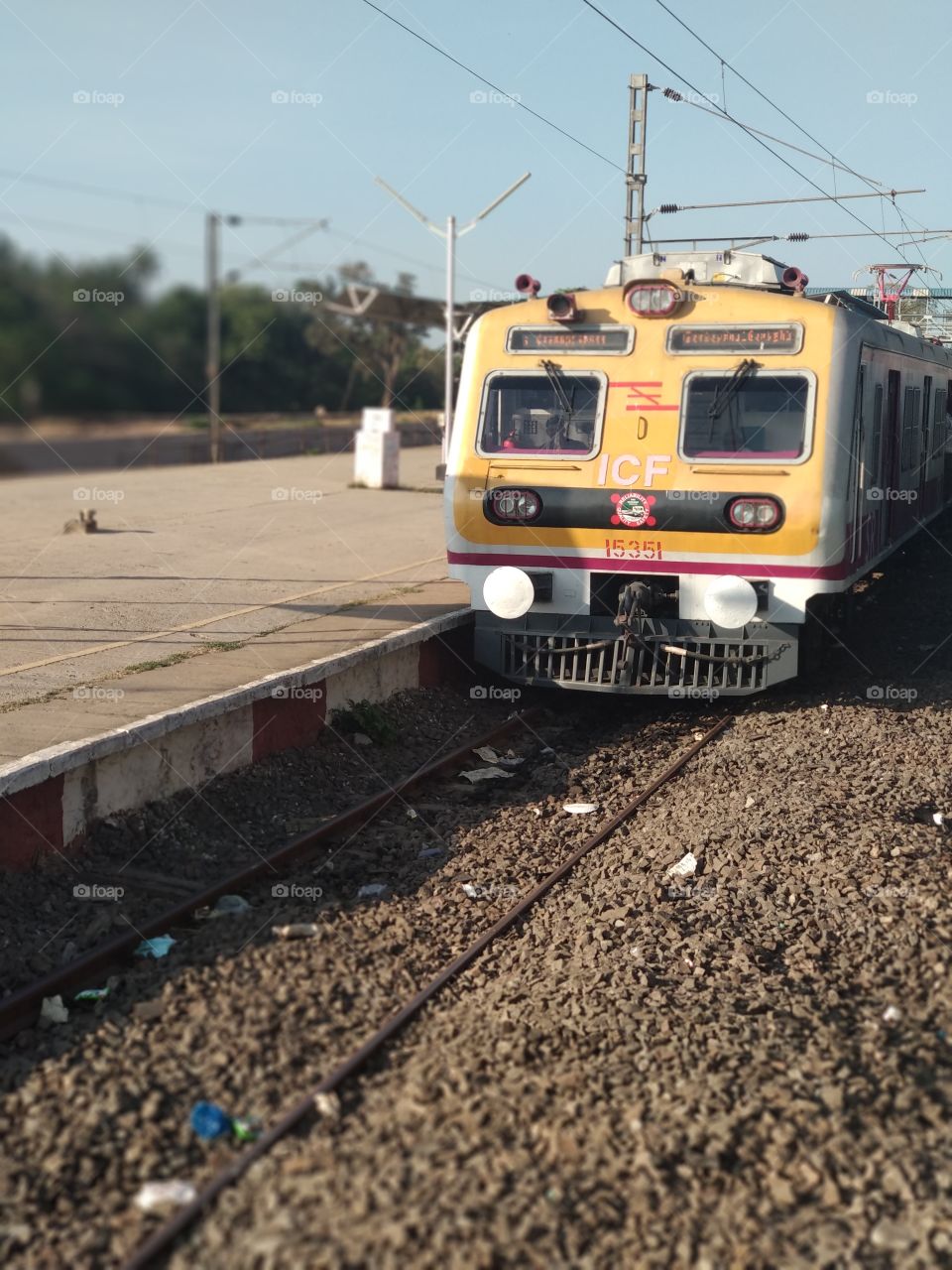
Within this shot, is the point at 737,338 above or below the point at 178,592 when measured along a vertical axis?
above

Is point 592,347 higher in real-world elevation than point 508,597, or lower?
higher

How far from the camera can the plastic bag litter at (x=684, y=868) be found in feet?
22.7

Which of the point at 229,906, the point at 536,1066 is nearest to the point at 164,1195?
the point at 536,1066

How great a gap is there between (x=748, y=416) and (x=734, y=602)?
1.40m

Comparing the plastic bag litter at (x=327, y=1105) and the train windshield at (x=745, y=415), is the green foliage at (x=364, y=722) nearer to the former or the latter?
the train windshield at (x=745, y=415)

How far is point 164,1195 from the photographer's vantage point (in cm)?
407

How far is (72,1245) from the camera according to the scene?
3.87m

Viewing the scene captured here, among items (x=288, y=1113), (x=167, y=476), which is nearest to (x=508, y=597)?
(x=288, y=1113)

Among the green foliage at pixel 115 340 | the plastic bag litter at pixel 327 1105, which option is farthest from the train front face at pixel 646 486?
the green foliage at pixel 115 340

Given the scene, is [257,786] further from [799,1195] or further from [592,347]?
[799,1195]

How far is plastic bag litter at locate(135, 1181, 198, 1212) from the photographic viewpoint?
13.3 ft

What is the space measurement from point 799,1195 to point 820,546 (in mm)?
5871

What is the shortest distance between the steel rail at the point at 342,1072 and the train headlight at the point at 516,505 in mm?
2781

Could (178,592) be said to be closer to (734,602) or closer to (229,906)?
(734,602)
